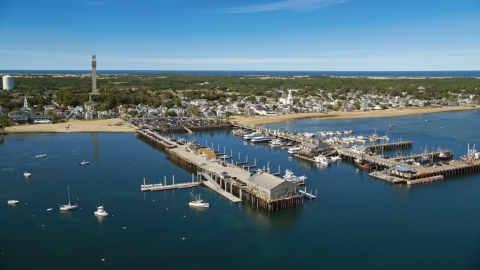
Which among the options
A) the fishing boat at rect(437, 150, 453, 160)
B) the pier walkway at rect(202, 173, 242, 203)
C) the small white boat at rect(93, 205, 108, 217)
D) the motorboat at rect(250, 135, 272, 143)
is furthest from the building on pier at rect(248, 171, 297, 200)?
the motorboat at rect(250, 135, 272, 143)

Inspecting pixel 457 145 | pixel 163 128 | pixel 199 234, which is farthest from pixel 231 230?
pixel 163 128

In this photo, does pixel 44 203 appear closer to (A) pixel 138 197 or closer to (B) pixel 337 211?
(A) pixel 138 197

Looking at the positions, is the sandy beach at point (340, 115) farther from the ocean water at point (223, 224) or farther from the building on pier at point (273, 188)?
the building on pier at point (273, 188)

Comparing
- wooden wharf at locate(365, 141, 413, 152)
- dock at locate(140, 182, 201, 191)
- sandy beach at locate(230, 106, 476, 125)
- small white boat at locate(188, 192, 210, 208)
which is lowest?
small white boat at locate(188, 192, 210, 208)

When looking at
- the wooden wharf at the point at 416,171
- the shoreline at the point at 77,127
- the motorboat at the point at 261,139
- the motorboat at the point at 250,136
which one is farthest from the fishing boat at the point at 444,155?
the shoreline at the point at 77,127

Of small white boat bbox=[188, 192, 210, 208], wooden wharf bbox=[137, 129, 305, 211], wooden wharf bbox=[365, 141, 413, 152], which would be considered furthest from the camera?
wooden wharf bbox=[365, 141, 413, 152]

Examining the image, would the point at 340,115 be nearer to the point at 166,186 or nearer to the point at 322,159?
the point at 322,159

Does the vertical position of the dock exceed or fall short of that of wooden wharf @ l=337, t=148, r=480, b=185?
it falls short

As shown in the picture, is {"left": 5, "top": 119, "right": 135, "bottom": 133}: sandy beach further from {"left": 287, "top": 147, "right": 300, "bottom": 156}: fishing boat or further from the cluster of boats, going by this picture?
the cluster of boats
